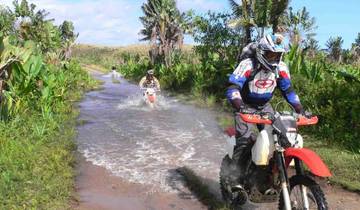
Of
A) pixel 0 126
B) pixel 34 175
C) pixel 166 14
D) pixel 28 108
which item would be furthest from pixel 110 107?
pixel 166 14

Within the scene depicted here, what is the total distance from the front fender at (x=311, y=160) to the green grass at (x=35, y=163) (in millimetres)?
3312

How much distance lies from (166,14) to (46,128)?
2635cm

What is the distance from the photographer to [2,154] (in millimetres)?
8477

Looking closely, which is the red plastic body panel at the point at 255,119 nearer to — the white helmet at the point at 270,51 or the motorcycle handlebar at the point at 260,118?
the motorcycle handlebar at the point at 260,118

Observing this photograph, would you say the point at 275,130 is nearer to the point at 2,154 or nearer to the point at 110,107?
the point at 2,154

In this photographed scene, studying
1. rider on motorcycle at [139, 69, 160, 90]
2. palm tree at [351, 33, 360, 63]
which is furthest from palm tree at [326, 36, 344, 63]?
rider on motorcycle at [139, 69, 160, 90]

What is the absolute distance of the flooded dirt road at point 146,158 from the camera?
Answer: 707cm

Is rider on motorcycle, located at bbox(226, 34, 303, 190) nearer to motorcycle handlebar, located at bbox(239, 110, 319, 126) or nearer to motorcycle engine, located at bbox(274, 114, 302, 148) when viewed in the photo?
motorcycle handlebar, located at bbox(239, 110, 319, 126)

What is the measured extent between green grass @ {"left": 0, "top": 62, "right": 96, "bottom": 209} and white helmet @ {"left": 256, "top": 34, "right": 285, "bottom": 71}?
3.31m

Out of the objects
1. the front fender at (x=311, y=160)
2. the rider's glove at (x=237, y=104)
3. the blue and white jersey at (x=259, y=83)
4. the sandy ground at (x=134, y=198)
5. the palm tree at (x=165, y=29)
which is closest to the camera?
the front fender at (x=311, y=160)

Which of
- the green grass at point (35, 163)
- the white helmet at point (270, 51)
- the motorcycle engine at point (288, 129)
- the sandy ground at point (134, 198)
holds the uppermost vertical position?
the white helmet at point (270, 51)

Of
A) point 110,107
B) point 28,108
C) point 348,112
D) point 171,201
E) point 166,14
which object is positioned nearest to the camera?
point 171,201

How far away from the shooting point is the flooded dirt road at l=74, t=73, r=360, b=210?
7.07 m

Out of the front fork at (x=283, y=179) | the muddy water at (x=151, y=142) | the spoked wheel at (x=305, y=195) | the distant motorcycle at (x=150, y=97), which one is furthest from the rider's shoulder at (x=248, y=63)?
the distant motorcycle at (x=150, y=97)
